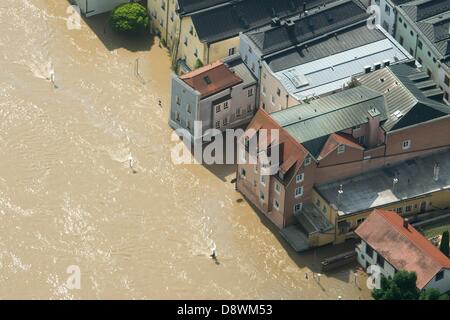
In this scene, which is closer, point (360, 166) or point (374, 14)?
point (360, 166)

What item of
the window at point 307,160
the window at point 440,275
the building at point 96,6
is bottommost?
the window at point 440,275

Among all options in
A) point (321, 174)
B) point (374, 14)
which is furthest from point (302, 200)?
point (374, 14)

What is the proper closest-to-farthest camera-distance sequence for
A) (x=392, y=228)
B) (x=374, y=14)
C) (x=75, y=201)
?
1. (x=392, y=228)
2. (x=75, y=201)
3. (x=374, y=14)

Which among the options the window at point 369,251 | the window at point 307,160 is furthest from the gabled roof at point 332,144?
the window at point 369,251

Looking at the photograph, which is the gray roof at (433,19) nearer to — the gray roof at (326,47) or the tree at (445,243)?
the gray roof at (326,47)

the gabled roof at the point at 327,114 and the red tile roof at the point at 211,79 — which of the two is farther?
the red tile roof at the point at 211,79

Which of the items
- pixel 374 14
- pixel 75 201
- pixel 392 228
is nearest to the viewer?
pixel 392 228

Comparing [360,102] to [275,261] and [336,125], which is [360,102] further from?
[275,261]
